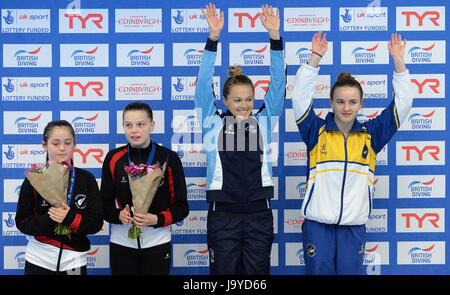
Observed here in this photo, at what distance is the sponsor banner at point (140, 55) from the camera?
A: 153 inches

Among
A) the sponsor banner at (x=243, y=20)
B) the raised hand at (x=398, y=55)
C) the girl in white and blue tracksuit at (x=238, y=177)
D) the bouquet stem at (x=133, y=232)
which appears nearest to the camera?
the bouquet stem at (x=133, y=232)

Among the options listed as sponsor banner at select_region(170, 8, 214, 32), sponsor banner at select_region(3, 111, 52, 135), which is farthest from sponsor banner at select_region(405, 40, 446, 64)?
sponsor banner at select_region(3, 111, 52, 135)

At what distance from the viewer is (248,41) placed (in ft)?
12.7

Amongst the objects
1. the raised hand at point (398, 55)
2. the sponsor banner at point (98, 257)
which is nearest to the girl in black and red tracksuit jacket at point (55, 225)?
the sponsor banner at point (98, 257)

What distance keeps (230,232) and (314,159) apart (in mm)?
826

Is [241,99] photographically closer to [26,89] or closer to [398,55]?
[398,55]

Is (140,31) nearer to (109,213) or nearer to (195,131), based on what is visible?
(195,131)

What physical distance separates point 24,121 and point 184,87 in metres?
1.49

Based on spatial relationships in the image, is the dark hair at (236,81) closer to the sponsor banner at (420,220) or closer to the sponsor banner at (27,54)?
the sponsor banner at (27,54)

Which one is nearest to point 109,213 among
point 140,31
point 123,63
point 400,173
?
point 123,63

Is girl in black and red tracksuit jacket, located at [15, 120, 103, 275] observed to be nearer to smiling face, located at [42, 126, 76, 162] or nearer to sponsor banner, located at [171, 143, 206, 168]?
smiling face, located at [42, 126, 76, 162]

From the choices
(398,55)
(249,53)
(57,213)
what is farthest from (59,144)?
(398,55)

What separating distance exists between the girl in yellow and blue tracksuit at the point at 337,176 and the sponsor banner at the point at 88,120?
70.4 inches

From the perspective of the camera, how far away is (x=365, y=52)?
3879 mm
